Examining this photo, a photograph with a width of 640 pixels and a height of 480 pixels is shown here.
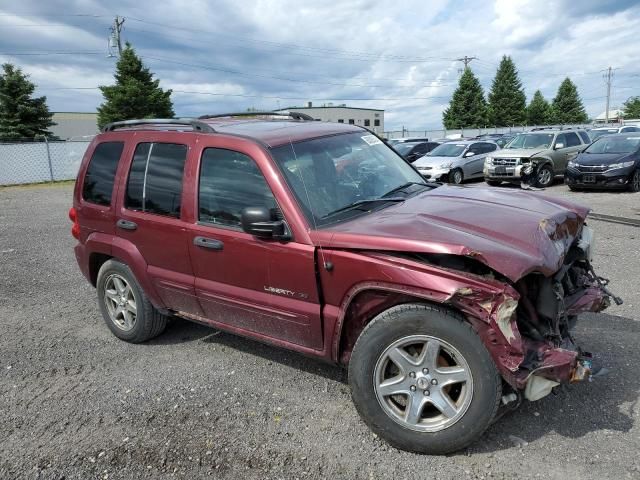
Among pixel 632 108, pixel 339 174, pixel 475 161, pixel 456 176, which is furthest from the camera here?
pixel 632 108

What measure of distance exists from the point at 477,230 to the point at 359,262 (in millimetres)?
711

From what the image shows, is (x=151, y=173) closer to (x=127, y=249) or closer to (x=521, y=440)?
(x=127, y=249)

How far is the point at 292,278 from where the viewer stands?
10.3ft

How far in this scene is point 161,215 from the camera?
3.83m

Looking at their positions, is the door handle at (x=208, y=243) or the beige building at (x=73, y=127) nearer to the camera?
the door handle at (x=208, y=243)

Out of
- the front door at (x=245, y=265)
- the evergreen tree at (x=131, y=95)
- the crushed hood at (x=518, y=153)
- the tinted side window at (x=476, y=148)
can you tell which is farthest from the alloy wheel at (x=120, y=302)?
the evergreen tree at (x=131, y=95)

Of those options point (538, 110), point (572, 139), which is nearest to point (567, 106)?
point (538, 110)

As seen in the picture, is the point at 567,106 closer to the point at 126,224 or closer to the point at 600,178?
the point at 600,178

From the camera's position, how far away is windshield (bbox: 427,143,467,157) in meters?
18.1

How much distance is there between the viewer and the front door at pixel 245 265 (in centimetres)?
313

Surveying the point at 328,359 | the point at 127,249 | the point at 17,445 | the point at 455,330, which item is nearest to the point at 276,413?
the point at 328,359

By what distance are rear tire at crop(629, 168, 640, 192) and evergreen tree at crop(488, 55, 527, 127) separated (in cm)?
5286

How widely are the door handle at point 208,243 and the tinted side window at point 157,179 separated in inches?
11.7

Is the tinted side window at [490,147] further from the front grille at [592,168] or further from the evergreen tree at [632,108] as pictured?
the evergreen tree at [632,108]
